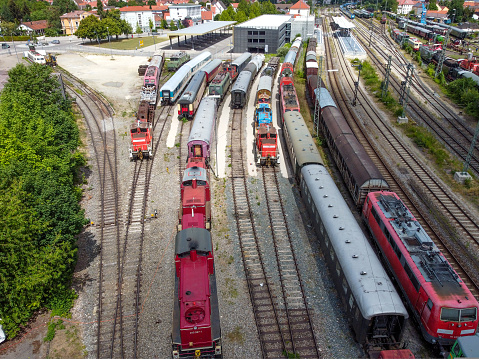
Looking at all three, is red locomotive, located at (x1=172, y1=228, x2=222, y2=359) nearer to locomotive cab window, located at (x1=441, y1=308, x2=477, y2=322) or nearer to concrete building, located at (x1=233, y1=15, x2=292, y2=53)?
locomotive cab window, located at (x1=441, y1=308, x2=477, y2=322)

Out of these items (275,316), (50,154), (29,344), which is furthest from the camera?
(50,154)

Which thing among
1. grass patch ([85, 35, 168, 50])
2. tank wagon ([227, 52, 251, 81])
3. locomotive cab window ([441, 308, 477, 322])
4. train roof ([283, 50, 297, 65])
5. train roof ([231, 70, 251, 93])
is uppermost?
grass patch ([85, 35, 168, 50])

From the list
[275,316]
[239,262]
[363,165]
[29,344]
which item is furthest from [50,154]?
[363,165]

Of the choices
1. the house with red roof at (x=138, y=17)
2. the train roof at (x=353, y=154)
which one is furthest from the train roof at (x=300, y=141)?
the house with red roof at (x=138, y=17)

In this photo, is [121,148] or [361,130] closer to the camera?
[121,148]

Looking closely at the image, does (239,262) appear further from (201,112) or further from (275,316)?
(201,112)

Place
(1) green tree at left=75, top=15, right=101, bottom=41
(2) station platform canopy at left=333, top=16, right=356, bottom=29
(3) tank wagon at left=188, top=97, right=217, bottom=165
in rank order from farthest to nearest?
1. (2) station platform canopy at left=333, top=16, right=356, bottom=29
2. (1) green tree at left=75, top=15, right=101, bottom=41
3. (3) tank wagon at left=188, top=97, right=217, bottom=165

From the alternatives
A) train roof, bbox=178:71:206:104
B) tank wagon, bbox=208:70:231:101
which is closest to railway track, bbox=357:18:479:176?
tank wagon, bbox=208:70:231:101
